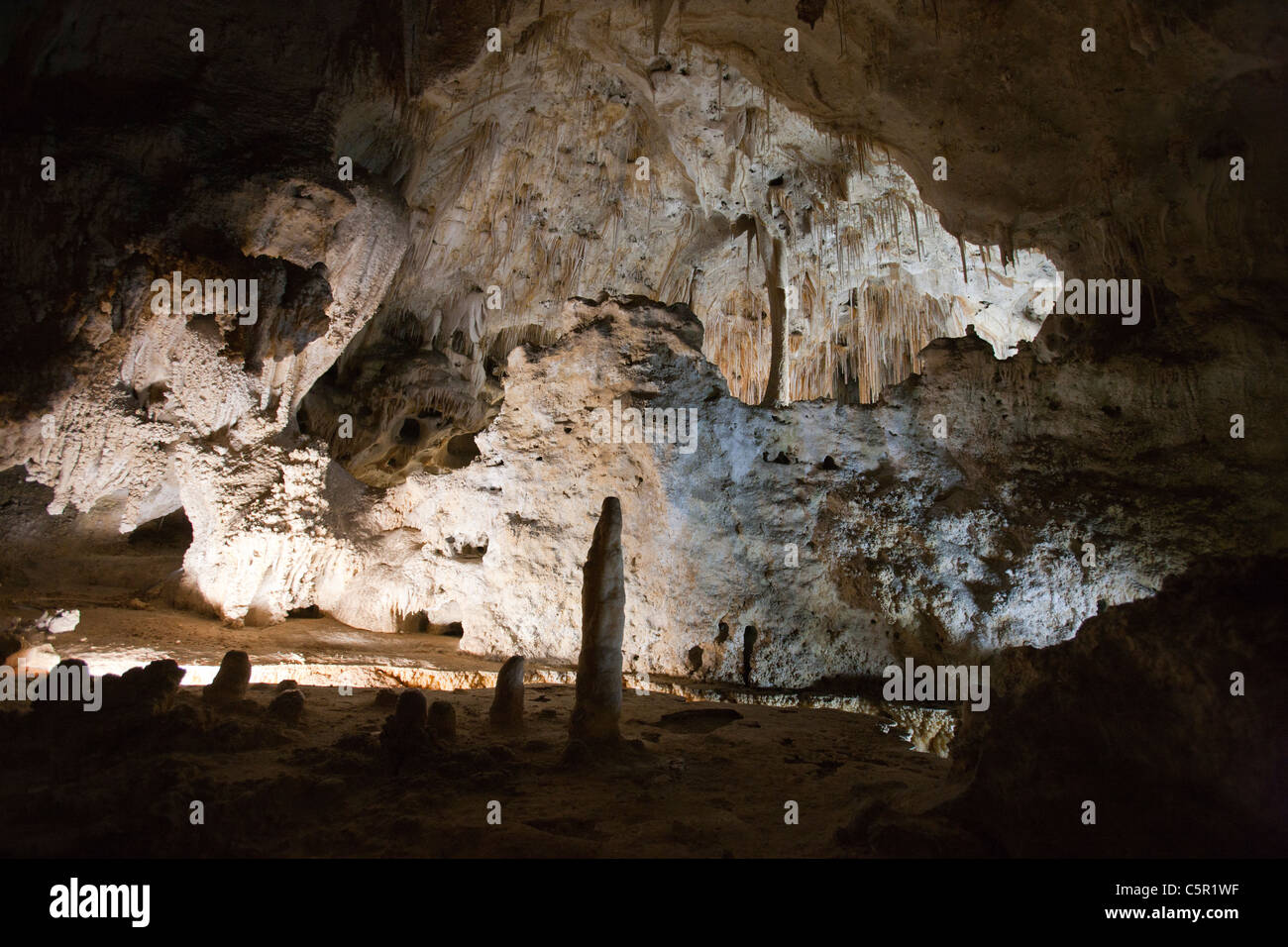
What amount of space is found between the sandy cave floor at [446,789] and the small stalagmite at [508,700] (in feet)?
0.59

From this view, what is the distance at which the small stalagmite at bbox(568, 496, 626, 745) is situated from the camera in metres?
5.56

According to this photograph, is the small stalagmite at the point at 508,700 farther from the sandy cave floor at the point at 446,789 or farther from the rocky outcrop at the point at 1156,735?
the rocky outcrop at the point at 1156,735

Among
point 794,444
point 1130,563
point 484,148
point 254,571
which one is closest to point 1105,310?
point 1130,563

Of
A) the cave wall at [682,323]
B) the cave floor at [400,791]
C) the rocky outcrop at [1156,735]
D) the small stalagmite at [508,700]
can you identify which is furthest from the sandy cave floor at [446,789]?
the cave wall at [682,323]

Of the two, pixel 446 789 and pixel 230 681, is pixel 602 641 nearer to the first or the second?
pixel 446 789

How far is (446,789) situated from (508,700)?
160cm

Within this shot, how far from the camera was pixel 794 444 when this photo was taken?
396 inches

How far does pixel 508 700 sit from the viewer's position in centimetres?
611

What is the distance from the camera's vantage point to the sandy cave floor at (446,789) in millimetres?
3668

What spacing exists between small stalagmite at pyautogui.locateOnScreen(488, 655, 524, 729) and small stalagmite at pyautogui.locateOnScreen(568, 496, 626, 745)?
2.09ft

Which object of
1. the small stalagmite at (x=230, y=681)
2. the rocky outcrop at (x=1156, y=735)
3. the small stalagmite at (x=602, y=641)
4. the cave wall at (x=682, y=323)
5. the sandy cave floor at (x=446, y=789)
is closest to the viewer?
the rocky outcrop at (x=1156, y=735)

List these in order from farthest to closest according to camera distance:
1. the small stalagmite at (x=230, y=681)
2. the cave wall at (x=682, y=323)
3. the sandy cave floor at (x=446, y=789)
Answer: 1. the cave wall at (x=682, y=323)
2. the small stalagmite at (x=230, y=681)
3. the sandy cave floor at (x=446, y=789)
